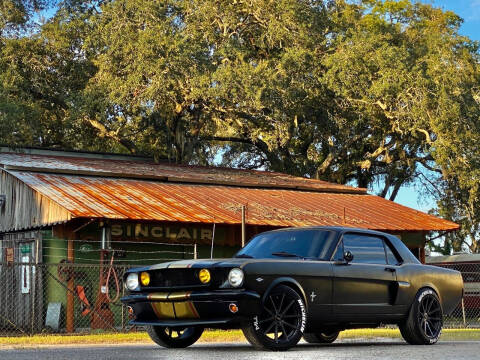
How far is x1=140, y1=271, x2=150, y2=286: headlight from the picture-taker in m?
11.2

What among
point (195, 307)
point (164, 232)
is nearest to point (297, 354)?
point (195, 307)

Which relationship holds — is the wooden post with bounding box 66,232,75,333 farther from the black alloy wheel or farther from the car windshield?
the black alloy wheel

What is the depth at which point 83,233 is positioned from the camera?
23.0 meters

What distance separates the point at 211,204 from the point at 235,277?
1549cm

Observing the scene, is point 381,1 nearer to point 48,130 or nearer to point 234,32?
point 234,32

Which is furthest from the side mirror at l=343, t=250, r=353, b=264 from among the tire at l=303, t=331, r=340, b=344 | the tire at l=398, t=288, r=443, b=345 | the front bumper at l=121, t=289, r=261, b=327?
the tire at l=303, t=331, r=340, b=344

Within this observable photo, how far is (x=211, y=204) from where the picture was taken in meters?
25.8

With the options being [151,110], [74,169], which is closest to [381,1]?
[151,110]

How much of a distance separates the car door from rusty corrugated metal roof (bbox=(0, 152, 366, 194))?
14964mm

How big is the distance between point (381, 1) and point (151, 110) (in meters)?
14.3

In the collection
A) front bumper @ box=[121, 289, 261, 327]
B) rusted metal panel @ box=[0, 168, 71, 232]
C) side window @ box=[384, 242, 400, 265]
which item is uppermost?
rusted metal panel @ box=[0, 168, 71, 232]

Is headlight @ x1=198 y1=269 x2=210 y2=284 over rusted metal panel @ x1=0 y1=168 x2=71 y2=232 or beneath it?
beneath

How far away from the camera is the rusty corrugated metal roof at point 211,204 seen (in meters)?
22.9

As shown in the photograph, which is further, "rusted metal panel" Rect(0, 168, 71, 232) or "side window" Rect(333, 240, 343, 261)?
"rusted metal panel" Rect(0, 168, 71, 232)
